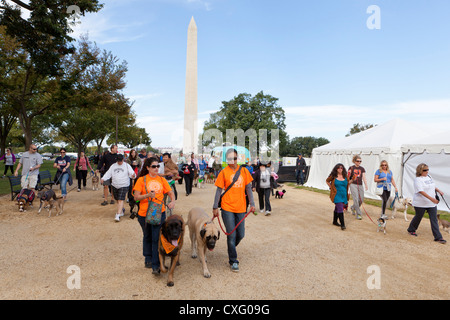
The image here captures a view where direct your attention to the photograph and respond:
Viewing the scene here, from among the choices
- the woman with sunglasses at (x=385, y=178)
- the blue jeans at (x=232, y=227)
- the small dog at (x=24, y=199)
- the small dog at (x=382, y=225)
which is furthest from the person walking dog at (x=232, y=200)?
the small dog at (x=24, y=199)

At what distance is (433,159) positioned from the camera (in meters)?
10.5

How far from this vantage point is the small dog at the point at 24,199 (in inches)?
338

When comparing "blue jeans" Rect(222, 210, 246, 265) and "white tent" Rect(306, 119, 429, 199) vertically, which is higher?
"white tent" Rect(306, 119, 429, 199)

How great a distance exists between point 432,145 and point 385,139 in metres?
2.66

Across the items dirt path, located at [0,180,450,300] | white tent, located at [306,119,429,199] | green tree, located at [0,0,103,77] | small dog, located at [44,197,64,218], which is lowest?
dirt path, located at [0,180,450,300]

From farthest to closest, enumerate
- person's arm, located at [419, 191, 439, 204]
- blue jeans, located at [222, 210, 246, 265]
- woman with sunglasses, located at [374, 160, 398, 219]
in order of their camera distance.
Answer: woman with sunglasses, located at [374, 160, 398, 219]
person's arm, located at [419, 191, 439, 204]
blue jeans, located at [222, 210, 246, 265]

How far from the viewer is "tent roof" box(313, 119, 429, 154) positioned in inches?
488

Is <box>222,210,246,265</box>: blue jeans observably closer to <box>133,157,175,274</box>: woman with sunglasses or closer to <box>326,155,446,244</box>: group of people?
<box>133,157,175,274</box>: woman with sunglasses

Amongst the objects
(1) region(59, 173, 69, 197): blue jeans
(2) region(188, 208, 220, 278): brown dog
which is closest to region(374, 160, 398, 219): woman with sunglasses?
(2) region(188, 208, 220, 278): brown dog

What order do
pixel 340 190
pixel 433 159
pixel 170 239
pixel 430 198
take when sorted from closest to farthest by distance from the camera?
pixel 170 239 < pixel 430 198 < pixel 340 190 < pixel 433 159

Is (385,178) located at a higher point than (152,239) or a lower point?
higher

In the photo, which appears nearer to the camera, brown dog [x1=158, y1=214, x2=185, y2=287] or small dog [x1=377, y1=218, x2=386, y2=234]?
brown dog [x1=158, y1=214, x2=185, y2=287]

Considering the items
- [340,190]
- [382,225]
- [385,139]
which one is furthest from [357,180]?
[385,139]

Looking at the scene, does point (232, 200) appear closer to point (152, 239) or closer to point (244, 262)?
point (244, 262)
